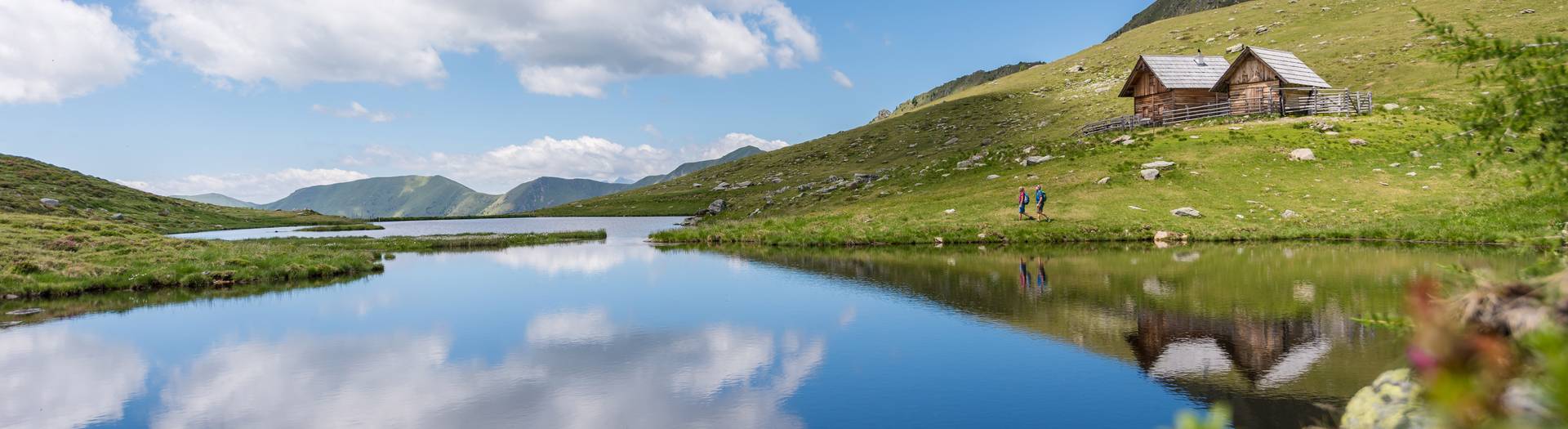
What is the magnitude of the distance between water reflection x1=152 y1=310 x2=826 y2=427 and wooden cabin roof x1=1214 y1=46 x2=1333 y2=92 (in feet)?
226

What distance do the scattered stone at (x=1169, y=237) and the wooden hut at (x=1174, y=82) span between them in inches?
1468

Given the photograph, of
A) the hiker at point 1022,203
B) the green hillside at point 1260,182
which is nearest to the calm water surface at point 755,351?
the green hillside at point 1260,182

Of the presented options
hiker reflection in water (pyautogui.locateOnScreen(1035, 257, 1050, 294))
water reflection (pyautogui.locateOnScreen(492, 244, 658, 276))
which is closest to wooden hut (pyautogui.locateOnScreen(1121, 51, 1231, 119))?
hiker reflection in water (pyautogui.locateOnScreen(1035, 257, 1050, 294))

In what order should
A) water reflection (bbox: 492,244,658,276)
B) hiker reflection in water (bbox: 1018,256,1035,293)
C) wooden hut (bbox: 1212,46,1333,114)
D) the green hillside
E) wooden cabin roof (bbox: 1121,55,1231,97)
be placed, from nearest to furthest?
hiker reflection in water (bbox: 1018,256,1035,293), water reflection (bbox: 492,244,658,276), the green hillside, wooden hut (bbox: 1212,46,1333,114), wooden cabin roof (bbox: 1121,55,1231,97)

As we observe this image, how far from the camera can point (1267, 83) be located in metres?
69.4

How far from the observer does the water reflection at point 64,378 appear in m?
14.4

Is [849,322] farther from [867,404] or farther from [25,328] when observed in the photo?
[25,328]

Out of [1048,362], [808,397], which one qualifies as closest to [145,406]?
[808,397]

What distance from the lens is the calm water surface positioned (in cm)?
1356

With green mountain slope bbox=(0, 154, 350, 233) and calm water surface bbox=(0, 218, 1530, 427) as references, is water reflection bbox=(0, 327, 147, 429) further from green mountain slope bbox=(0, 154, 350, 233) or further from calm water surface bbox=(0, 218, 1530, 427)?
green mountain slope bbox=(0, 154, 350, 233)

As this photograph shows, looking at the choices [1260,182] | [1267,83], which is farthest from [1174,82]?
[1260,182]

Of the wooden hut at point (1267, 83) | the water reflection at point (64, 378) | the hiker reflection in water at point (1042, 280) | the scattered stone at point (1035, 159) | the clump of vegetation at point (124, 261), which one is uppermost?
the wooden hut at point (1267, 83)

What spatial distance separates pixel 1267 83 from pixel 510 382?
76.4 m

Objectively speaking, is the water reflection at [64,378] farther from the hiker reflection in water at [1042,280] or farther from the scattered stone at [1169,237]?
the scattered stone at [1169,237]
